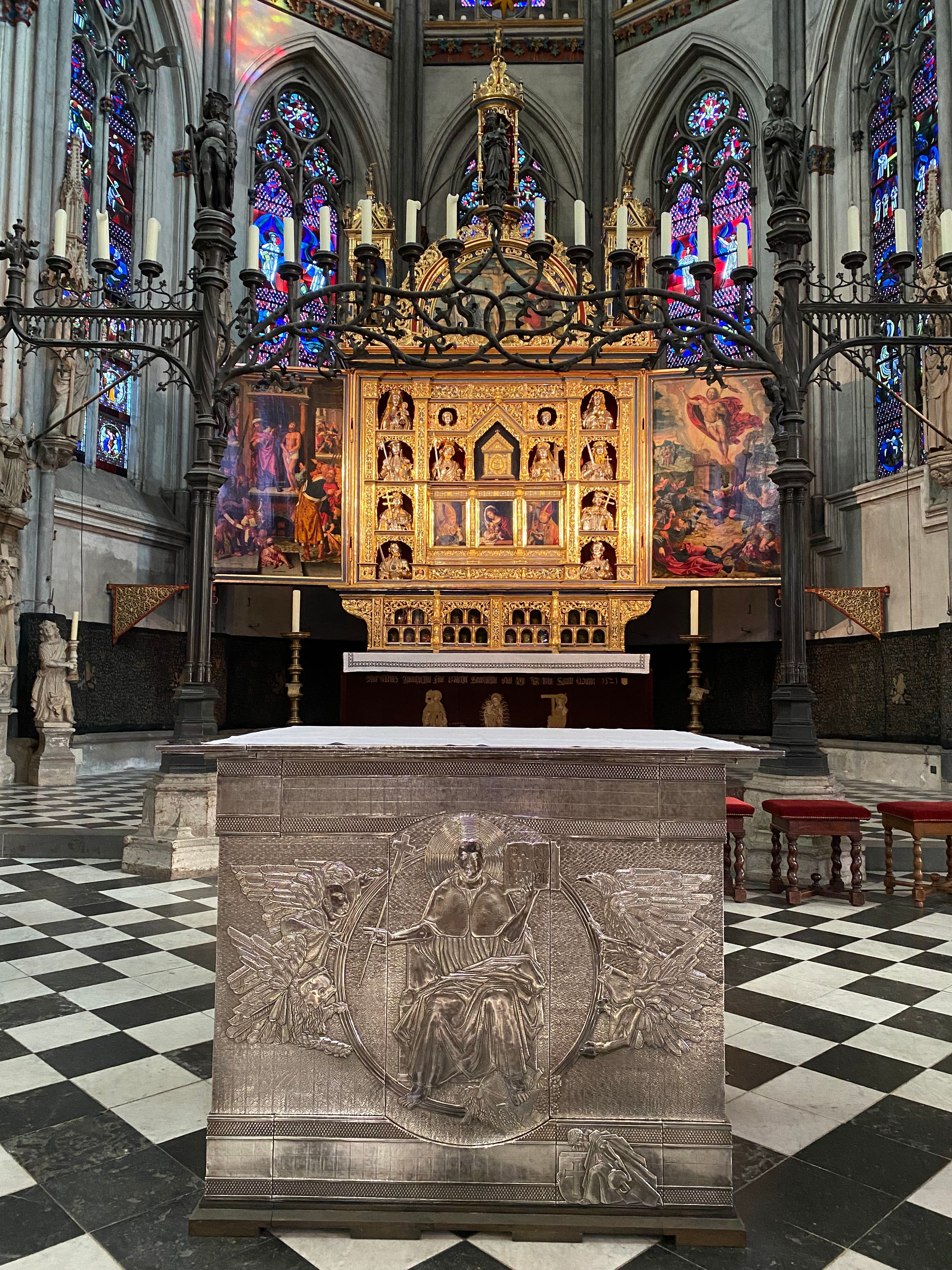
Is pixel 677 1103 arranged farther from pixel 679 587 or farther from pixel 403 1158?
pixel 679 587

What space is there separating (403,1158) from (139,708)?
10.5 meters

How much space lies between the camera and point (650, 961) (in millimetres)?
2240

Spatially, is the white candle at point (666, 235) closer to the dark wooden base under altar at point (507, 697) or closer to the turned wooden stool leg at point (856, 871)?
the turned wooden stool leg at point (856, 871)

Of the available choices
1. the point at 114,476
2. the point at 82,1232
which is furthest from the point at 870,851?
the point at 114,476

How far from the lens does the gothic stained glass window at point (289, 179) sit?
15.3 meters

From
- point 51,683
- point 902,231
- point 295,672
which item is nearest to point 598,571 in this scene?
point 295,672

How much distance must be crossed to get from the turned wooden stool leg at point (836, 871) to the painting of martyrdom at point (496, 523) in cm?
634

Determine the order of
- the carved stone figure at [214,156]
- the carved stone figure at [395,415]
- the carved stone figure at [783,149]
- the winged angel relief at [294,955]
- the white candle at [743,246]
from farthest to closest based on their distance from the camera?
the carved stone figure at [395,415]
the carved stone figure at [214,156]
the carved stone figure at [783,149]
the white candle at [743,246]
the winged angel relief at [294,955]

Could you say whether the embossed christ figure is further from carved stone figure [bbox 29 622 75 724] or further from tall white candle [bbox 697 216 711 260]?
carved stone figure [bbox 29 622 75 724]

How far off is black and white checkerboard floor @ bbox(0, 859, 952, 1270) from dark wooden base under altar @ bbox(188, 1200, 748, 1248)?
0.03 m

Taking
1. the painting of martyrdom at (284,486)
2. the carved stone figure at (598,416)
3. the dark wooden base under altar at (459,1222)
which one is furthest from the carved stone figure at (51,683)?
the dark wooden base under altar at (459,1222)

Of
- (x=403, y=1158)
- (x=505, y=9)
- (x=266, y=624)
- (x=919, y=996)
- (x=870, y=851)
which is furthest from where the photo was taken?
(x=505, y=9)

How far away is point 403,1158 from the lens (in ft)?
7.17

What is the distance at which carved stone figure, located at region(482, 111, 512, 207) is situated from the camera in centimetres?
559
